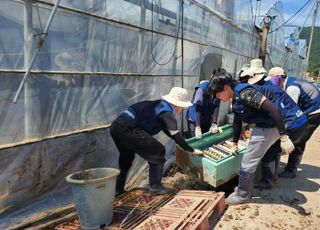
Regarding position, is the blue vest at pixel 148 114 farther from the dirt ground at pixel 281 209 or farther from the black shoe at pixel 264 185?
the black shoe at pixel 264 185

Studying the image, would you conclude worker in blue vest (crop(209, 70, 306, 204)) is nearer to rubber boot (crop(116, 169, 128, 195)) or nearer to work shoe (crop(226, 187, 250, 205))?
work shoe (crop(226, 187, 250, 205))

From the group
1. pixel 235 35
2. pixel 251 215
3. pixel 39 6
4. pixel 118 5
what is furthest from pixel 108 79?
pixel 235 35

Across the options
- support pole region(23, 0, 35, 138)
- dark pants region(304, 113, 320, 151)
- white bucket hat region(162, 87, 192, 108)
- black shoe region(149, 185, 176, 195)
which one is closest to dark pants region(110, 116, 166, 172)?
black shoe region(149, 185, 176, 195)

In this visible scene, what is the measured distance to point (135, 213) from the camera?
3750 millimetres

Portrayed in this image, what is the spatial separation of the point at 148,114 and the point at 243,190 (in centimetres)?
153

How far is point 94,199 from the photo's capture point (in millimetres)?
3285

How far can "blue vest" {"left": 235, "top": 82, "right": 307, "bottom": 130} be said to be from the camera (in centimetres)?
406

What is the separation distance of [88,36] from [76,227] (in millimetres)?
2327

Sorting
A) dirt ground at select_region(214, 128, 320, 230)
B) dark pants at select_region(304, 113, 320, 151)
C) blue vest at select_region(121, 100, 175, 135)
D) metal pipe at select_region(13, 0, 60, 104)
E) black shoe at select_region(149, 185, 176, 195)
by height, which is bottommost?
dirt ground at select_region(214, 128, 320, 230)

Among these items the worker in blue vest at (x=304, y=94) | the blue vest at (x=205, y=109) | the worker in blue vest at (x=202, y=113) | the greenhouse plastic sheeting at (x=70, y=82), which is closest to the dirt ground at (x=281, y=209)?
the worker in blue vest at (x=304, y=94)

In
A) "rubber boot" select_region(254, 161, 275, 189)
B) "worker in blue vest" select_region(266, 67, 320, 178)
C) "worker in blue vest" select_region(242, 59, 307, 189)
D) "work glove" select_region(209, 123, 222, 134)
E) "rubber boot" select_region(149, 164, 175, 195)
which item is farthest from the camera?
"work glove" select_region(209, 123, 222, 134)

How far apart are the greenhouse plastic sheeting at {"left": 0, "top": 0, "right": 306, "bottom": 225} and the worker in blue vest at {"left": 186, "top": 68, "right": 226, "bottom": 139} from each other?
2.81ft

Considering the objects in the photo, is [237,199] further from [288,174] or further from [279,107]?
[288,174]

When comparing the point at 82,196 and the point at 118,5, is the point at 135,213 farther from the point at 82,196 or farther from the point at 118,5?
the point at 118,5
